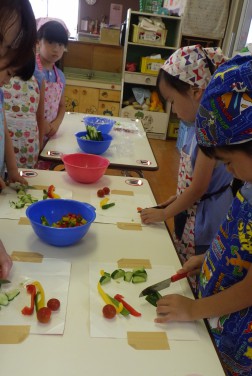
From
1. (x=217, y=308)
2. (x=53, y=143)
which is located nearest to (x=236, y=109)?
(x=217, y=308)

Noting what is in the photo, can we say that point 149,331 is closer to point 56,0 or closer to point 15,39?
point 15,39

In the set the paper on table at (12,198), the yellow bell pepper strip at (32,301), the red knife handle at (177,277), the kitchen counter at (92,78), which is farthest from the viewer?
the kitchen counter at (92,78)

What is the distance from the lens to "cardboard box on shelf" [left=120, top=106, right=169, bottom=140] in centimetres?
458

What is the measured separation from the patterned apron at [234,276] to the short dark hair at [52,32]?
5.30 ft

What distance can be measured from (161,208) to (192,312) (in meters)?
0.52

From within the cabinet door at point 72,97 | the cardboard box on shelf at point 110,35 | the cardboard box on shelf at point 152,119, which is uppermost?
the cardboard box on shelf at point 110,35

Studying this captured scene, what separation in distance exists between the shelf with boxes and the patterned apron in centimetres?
385

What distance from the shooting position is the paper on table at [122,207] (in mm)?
1191

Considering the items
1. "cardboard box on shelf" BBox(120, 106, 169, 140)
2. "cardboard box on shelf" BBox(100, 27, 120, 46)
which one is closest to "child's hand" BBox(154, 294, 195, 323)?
"cardboard box on shelf" BBox(120, 106, 169, 140)

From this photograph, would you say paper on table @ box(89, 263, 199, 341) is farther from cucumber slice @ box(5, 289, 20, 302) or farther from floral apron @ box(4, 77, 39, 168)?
floral apron @ box(4, 77, 39, 168)

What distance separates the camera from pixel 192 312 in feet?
2.52

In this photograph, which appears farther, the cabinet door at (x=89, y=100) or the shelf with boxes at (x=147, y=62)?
the cabinet door at (x=89, y=100)

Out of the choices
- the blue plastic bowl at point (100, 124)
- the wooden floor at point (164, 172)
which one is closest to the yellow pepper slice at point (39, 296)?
the blue plastic bowl at point (100, 124)

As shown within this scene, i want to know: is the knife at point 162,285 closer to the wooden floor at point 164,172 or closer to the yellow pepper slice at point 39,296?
the yellow pepper slice at point 39,296
